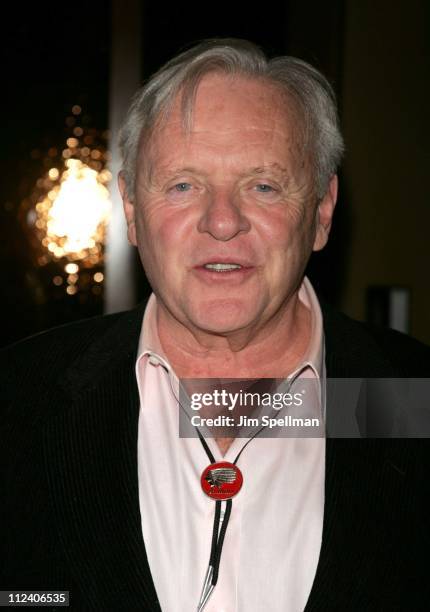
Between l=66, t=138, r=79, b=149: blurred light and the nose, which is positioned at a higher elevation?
the nose

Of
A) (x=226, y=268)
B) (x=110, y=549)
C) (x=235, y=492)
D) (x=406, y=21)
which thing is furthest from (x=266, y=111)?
(x=406, y=21)

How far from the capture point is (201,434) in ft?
4.34

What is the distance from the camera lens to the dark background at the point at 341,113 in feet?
7.88

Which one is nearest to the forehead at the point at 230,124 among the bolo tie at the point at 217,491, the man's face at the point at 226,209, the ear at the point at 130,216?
the man's face at the point at 226,209

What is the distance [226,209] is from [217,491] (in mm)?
462

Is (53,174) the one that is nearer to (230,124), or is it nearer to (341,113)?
(341,113)

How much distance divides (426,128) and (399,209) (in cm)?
27

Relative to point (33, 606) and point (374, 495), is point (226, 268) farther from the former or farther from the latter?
point (33, 606)

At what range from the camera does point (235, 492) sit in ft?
4.17

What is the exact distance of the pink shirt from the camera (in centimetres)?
123

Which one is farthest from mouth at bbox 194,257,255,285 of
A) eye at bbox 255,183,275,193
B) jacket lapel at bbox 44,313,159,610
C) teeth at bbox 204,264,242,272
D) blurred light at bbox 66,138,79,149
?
blurred light at bbox 66,138,79,149

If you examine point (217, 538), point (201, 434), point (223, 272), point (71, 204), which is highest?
point (223, 272)
